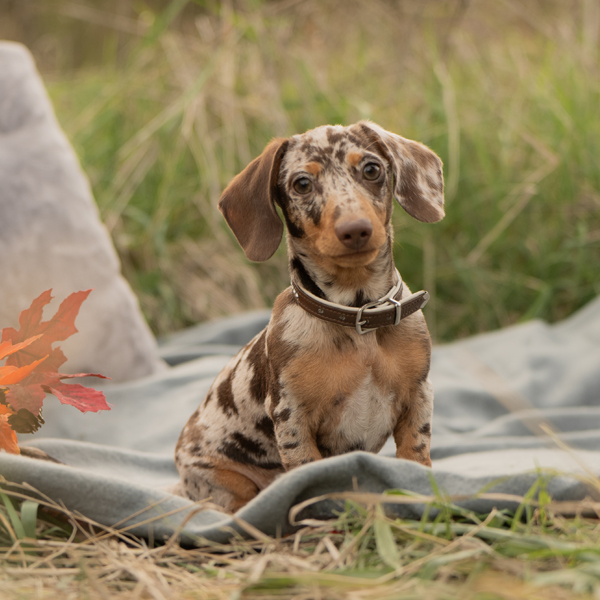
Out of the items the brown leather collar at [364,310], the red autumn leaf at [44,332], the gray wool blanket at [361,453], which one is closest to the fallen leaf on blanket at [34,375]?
the red autumn leaf at [44,332]

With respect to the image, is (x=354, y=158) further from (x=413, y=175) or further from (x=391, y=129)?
(x=391, y=129)

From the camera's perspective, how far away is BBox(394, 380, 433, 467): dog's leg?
1824mm

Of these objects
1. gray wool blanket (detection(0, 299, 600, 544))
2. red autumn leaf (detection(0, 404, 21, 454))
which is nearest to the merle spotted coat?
gray wool blanket (detection(0, 299, 600, 544))

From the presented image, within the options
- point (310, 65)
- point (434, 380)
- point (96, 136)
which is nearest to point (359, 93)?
point (310, 65)

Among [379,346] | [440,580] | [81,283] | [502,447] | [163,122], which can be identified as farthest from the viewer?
[163,122]

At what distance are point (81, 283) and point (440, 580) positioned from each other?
2516mm

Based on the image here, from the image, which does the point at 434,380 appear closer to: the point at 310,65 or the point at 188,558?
the point at 188,558

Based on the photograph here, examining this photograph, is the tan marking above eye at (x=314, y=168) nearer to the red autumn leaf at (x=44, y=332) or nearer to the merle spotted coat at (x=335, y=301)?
the merle spotted coat at (x=335, y=301)

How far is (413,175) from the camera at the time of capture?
185 centimetres

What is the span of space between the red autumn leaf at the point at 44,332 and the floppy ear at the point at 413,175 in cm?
88

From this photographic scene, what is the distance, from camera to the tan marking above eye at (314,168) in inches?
70.1

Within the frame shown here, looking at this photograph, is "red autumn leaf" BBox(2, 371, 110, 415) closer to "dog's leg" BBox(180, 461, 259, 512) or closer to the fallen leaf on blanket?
the fallen leaf on blanket

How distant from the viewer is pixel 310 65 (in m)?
5.15

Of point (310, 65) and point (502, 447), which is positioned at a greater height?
point (310, 65)
